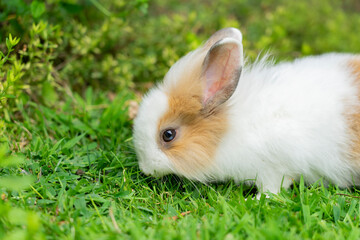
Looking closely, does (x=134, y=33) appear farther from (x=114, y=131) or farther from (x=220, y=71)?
(x=220, y=71)

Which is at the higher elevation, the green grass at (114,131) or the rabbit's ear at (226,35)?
the rabbit's ear at (226,35)

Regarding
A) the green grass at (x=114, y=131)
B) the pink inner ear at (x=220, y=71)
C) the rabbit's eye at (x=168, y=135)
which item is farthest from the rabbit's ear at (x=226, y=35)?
the green grass at (x=114, y=131)

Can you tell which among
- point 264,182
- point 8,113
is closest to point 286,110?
point 264,182

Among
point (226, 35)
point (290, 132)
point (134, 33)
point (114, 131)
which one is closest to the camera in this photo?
point (290, 132)

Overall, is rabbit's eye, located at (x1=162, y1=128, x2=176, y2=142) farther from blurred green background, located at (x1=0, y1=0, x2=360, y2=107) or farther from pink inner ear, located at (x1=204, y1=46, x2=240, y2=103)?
blurred green background, located at (x1=0, y1=0, x2=360, y2=107)

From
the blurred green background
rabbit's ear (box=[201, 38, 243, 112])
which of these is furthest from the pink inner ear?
the blurred green background

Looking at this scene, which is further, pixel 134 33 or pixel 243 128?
pixel 134 33

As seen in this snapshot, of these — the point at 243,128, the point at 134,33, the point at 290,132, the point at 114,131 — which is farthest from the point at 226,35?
the point at 134,33

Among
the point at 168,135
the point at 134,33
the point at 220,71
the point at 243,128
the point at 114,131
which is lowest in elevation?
the point at 114,131

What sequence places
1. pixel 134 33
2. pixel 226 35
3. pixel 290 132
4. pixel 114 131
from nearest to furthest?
1. pixel 290 132
2. pixel 226 35
3. pixel 114 131
4. pixel 134 33

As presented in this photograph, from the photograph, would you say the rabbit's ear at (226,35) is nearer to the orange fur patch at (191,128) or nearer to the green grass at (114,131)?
the orange fur patch at (191,128)
